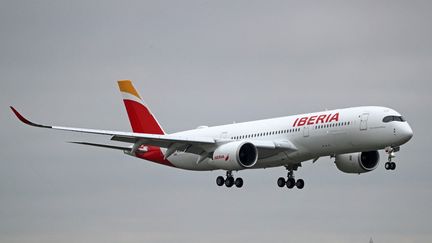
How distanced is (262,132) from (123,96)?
58.1 ft

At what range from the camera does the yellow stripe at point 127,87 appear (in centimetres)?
10500

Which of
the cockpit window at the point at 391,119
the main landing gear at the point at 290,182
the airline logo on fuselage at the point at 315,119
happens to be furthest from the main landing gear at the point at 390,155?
the main landing gear at the point at 290,182

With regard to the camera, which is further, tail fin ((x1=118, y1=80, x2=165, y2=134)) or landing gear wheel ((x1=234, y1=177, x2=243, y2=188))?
tail fin ((x1=118, y1=80, x2=165, y2=134))

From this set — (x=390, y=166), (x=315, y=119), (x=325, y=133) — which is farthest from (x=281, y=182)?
(x=390, y=166)

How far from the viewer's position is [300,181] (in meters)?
95.5

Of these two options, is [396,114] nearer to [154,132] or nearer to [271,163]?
[271,163]

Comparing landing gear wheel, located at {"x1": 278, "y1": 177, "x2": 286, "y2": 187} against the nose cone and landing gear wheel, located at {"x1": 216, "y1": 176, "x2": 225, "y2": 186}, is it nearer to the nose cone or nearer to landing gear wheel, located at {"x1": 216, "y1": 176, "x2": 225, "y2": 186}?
landing gear wheel, located at {"x1": 216, "y1": 176, "x2": 225, "y2": 186}

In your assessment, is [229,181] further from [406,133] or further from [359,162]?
[406,133]

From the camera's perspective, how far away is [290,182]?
9488 cm

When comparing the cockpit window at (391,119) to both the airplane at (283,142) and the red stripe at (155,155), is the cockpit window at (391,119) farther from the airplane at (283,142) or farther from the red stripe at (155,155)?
the red stripe at (155,155)

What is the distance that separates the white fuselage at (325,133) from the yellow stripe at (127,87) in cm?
1323

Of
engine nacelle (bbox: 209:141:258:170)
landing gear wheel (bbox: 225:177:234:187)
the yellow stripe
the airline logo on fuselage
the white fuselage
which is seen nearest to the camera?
the white fuselage

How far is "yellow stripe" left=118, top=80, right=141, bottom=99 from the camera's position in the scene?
105000 millimetres

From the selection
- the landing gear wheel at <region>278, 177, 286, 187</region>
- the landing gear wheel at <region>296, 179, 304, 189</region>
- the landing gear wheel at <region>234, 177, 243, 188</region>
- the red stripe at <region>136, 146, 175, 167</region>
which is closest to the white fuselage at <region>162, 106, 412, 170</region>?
the landing gear wheel at <region>234, 177, 243, 188</region>
